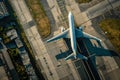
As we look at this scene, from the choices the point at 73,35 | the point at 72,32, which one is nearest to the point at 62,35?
the point at 72,32

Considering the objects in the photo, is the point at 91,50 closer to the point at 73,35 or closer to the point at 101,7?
the point at 73,35

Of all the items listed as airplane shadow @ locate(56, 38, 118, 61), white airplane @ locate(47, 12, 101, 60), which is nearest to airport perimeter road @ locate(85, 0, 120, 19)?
white airplane @ locate(47, 12, 101, 60)

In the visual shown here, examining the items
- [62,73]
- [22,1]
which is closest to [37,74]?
[62,73]

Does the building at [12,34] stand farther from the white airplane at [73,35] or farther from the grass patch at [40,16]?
the white airplane at [73,35]

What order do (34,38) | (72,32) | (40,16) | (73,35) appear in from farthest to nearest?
(40,16) → (34,38) → (72,32) → (73,35)

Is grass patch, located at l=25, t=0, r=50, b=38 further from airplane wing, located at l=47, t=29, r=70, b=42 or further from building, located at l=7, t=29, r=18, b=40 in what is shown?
building, located at l=7, t=29, r=18, b=40

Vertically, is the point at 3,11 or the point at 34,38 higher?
the point at 3,11

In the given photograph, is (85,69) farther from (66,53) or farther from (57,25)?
(57,25)
